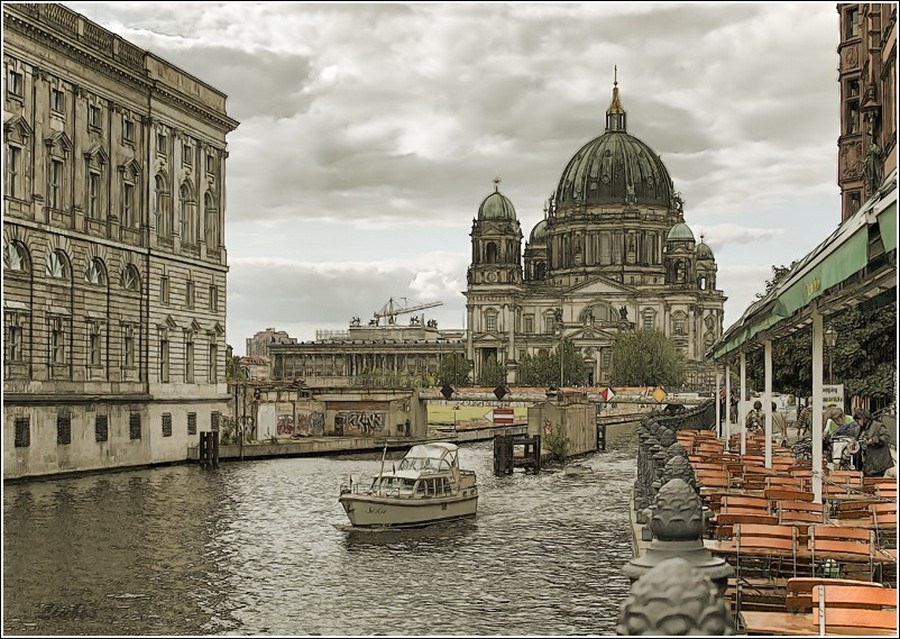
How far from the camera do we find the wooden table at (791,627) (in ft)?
33.5

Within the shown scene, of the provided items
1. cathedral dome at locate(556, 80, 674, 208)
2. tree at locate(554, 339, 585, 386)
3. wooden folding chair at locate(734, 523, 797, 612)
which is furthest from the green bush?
cathedral dome at locate(556, 80, 674, 208)

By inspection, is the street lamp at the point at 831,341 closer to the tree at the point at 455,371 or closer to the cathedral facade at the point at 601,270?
the tree at the point at 455,371

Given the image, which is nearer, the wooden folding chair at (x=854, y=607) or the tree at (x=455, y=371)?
the wooden folding chair at (x=854, y=607)

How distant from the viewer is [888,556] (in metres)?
14.5

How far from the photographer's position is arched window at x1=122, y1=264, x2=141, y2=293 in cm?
5703

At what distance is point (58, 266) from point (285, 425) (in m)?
31.3

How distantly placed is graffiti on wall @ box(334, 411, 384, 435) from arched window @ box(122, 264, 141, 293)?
28092mm

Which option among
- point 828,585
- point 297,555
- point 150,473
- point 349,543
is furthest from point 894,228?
point 150,473

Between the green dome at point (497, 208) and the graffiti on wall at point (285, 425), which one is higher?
the green dome at point (497, 208)

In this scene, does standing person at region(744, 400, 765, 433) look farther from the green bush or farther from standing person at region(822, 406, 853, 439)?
standing person at region(822, 406, 853, 439)

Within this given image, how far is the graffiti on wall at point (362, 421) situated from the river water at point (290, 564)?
3536cm

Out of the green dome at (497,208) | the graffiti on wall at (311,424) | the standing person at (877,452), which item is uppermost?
the green dome at (497,208)

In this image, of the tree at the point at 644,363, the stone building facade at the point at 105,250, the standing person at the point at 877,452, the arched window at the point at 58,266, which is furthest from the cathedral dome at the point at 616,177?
the standing person at the point at 877,452

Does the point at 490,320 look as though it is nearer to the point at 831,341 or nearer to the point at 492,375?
the point at 492,375
